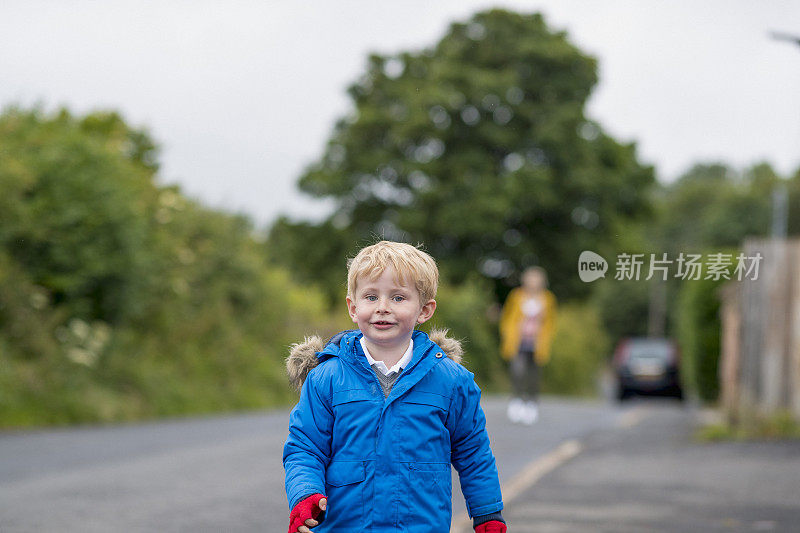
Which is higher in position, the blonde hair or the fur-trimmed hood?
the blonde hair

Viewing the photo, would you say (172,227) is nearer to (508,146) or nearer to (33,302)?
(33,302)

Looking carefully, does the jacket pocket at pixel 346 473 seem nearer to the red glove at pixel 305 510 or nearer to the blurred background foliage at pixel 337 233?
the red glove at pixel 305 510

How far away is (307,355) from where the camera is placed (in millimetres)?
3627

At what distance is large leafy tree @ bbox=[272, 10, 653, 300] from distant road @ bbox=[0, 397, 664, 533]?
20754 millimetres

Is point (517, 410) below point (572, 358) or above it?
below

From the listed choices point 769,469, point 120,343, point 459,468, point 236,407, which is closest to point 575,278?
point 236,407

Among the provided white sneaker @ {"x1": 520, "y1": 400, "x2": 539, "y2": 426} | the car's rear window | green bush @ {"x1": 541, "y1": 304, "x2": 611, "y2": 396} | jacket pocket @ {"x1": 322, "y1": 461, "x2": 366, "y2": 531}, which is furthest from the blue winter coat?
green bush @ {"x1": 541, "y1": 304, "x2": 611, "y2": 396}

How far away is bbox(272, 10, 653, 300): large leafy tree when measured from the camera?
33812 mm

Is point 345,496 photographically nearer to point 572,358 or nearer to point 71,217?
point 71,217

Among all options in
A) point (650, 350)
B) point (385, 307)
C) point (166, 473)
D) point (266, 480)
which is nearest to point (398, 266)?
point (385, 307)

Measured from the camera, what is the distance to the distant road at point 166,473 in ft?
21.4

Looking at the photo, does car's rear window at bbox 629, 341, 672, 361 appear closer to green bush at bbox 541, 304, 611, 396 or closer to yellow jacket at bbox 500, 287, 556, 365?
green bush at bbox 541, 304, 611, 396

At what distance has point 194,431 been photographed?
12.1 meters

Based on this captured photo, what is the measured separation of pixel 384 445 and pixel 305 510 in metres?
0.31
